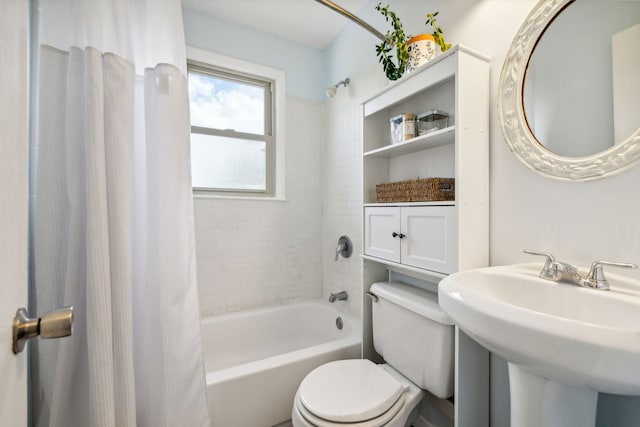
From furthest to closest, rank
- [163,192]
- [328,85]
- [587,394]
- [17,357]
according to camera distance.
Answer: [328,85] < [163,192] < [587,394] < [17,357]

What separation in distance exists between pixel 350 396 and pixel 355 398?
0.07 ft

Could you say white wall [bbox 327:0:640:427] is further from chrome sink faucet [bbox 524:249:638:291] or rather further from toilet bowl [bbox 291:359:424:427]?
toilet bowl [bbox 291:359:424:427]

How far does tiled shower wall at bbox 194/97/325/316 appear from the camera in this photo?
1.96 metres

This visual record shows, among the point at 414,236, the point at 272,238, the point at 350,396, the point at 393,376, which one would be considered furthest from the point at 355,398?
the point at 272,238

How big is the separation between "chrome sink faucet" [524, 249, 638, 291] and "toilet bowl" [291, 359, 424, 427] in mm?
704

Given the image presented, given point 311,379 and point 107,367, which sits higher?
point 107,367

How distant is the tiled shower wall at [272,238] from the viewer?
1.96 m

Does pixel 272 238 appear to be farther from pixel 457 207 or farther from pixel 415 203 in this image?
pixel 457 207

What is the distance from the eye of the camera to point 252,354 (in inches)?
77.9

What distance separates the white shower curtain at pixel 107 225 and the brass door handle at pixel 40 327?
0.39 m

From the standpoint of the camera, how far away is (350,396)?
3.52ft

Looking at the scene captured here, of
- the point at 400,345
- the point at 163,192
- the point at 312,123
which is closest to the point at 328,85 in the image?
the point at 312,123

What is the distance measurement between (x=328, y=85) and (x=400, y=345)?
1.99 meters

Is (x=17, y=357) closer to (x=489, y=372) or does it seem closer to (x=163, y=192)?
(x=163, y=192)
